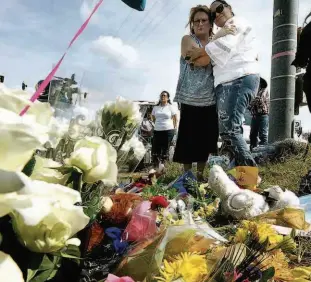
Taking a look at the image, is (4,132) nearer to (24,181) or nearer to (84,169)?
(24,181)

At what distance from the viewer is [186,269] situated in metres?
0.73

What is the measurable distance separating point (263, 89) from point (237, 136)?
2.74 m

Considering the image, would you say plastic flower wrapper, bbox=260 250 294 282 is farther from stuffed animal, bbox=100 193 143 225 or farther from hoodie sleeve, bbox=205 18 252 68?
hoodie sleeve, bbox=205 18 252 68

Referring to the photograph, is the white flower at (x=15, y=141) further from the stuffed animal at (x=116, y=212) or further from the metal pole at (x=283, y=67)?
the metal pole at (x=283, y=67)

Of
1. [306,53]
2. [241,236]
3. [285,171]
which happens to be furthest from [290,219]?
[285,171]

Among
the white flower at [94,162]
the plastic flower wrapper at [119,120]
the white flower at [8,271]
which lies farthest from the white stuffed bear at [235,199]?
the white flower at [8,271]

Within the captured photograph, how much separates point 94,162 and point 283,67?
4.06 metres

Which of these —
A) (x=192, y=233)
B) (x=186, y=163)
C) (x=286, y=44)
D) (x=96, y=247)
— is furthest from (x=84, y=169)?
(x=286, y=44)

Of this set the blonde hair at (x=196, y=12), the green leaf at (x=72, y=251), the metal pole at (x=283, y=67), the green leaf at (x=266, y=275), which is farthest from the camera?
the metal pole at (x=283, y=67)

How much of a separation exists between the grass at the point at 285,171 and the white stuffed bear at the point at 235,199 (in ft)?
3.44

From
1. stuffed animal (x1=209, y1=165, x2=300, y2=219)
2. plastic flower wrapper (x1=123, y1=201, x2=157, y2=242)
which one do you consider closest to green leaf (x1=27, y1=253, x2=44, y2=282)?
plastic flower wrapper (x1=123, y1=201, x2=157, y2=242)

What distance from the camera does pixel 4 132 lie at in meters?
0.36

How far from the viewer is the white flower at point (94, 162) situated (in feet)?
2.07

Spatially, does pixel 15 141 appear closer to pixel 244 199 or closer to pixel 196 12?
pixel 244 199
